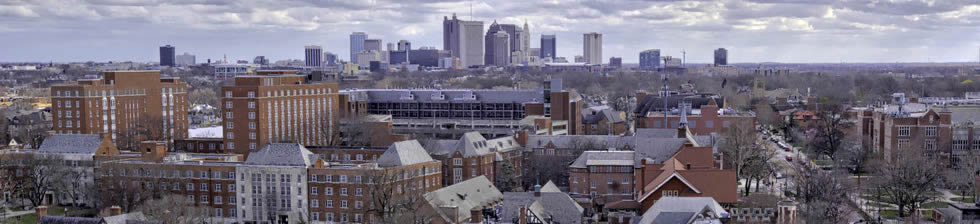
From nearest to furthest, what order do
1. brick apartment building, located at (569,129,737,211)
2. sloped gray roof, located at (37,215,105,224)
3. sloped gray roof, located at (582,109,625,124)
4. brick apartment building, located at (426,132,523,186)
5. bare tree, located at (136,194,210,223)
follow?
1. sloped gray roof, located at (37,215,105,224)
2. bare tree, located at (136,194,210,223)
3. brick apartment building, located at (569,129,737,211)
4. brick apartment building, located at (426,132,523,186)
5. sloped gray roof, located at (582,109,625,124)

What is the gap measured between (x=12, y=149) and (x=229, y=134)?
62.3ft

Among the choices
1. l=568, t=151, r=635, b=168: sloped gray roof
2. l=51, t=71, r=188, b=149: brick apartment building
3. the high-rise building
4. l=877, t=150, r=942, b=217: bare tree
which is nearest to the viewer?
l=877, t=150, r=942, b=217: bare tree

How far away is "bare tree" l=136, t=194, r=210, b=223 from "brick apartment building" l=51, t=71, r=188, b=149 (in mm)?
39668

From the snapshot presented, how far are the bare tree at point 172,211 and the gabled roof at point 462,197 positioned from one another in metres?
15.0

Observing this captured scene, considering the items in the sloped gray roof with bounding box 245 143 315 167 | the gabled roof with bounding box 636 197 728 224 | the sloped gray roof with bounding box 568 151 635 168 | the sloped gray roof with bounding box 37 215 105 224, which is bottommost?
the sloped gray roof with bounding box 37 215 105 224

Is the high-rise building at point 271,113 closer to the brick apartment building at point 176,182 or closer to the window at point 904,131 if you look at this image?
the brick apartment building at point 176,182

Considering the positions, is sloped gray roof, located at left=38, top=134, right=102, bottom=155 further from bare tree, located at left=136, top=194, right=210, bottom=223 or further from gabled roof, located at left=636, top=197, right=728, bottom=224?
gabled roof, located at left=636, top=197, right=728, bottom=224

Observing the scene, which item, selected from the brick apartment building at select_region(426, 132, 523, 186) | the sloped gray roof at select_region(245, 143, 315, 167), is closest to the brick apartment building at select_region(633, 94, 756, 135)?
the brick apartment building at select_region(426, 132, 523, 186)

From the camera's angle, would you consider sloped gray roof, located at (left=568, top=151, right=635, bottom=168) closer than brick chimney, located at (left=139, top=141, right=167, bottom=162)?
Yes

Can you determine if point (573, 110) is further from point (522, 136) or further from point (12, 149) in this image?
point (12, 149)

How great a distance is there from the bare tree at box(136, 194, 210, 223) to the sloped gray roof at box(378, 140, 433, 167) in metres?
13.4

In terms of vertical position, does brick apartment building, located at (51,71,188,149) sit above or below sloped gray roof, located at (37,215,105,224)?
above

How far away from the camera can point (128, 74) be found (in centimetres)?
11256

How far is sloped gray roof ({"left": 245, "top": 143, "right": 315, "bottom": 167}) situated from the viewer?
75562mm
